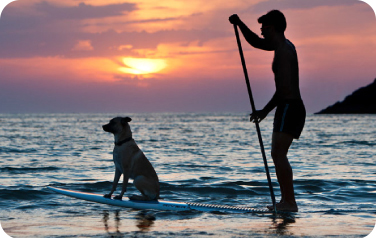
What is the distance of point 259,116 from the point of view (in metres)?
6.80

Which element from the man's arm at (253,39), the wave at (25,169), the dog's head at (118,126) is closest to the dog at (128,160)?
the dog's head at (118,126)

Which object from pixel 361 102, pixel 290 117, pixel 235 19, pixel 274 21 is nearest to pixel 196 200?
pixel 290 117

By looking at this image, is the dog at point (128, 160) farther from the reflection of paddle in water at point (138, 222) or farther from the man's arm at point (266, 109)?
the man's arm at point (266, 109)

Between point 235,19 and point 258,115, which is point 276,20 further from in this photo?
point 258,115

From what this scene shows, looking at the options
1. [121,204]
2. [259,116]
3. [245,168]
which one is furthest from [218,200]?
[245,168]

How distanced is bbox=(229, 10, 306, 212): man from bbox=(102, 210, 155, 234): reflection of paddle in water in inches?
75.6

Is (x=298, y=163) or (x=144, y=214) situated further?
(x=298, y=163)

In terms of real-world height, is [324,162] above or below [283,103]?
below

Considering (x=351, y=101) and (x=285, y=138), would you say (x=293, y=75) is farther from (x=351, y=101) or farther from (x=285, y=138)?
(x=351, y=101)

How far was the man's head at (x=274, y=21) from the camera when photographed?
268 inches

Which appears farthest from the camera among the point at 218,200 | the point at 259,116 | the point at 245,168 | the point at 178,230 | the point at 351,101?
the point at 351,101

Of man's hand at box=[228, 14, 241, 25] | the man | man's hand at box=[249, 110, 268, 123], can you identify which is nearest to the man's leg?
the man

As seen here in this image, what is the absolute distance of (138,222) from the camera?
21.5 ft

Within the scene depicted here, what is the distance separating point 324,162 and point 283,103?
9515 millimetres
